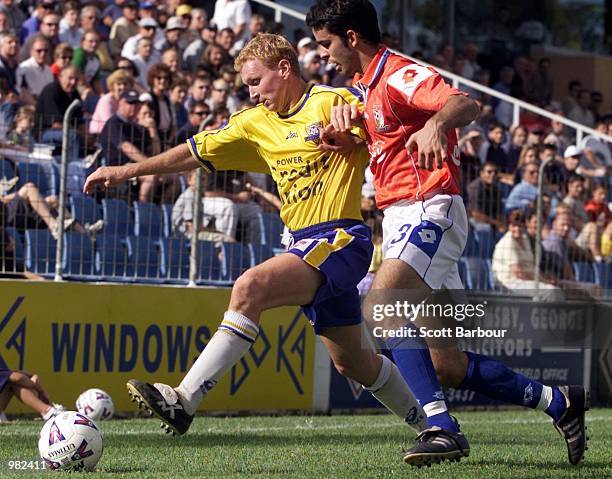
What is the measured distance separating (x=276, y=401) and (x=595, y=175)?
18.6 ft

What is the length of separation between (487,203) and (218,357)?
24.9 feet

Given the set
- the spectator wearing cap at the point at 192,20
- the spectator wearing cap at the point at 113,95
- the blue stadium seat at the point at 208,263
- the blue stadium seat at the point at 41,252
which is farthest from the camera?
the spectator wearing cap at the point at 192,20

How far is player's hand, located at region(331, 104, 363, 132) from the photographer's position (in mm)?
6680

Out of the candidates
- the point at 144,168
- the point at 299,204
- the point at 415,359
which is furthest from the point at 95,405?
the point at 415,359

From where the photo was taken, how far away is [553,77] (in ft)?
81.9

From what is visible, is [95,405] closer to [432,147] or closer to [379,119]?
[379,119]

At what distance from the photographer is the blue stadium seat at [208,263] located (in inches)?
461

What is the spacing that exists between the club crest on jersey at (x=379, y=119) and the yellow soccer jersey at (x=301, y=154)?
3.9 inches

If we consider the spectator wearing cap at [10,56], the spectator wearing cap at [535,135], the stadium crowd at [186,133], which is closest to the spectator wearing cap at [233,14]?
the stadium crowd at [186,133]

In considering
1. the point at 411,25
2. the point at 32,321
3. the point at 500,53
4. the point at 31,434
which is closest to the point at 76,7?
the point at 32,321

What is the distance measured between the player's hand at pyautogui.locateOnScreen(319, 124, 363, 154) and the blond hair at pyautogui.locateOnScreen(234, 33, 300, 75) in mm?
463

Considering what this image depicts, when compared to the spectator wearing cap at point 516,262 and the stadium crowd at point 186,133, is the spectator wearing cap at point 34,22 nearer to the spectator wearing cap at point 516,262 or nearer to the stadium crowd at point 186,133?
the stadium crowd at point 186,133

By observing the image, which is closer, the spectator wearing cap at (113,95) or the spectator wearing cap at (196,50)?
the spectator wearing cap at (113,95)

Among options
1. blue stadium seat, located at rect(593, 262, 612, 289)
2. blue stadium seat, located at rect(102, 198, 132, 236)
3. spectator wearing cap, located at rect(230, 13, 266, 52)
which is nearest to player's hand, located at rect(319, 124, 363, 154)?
blue stadium seat, located at rect(102, 198, 132, 236)
